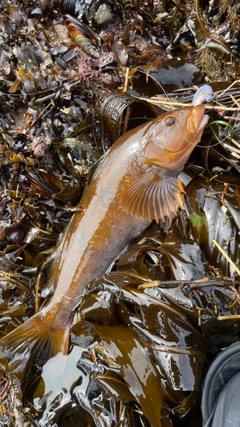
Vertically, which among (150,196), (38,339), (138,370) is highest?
(150,196)

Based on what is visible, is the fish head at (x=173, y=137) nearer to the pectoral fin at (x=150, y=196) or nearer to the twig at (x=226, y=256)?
the pectoral fin at (x=150, y=196)

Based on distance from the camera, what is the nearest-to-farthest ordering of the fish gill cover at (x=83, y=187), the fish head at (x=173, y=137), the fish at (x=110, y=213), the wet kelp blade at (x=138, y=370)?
1. the wet kelp blade at (x=138, y=370)
2. the fish gill cover at (x=83, y=187)
3. the fish head at (x=173, y=137)
4. the fish at (x=110, y=213)

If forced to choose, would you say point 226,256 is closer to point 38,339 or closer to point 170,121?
point 170,121

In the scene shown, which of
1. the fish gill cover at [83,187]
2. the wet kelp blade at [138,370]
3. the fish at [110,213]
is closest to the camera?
the wet kelp blade at [138,370]

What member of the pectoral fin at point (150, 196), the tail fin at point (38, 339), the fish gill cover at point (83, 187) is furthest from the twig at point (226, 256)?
the tail fin at point (38, 339)

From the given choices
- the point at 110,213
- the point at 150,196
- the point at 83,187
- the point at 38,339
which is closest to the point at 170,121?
the point at 150,196

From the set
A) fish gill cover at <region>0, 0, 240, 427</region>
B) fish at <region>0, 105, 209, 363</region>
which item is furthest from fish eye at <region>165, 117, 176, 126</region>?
fish gill cover at <region>0, 0, 240, 427</region>

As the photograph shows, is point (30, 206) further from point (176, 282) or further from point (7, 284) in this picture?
point (176, 282)
